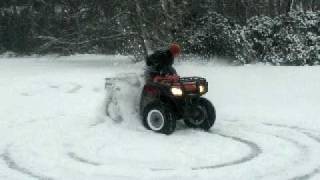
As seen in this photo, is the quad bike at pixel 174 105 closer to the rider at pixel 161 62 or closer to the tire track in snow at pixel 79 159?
the rider at pixel 161 62

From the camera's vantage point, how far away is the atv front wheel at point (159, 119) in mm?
9133

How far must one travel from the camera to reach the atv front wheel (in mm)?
9133

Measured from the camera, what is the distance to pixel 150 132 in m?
9.30

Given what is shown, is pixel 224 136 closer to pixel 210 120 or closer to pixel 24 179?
pixel 210 120

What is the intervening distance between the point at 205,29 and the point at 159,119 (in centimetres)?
898

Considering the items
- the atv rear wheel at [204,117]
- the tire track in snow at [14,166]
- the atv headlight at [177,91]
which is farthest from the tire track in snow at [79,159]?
the atv rear wheel at [204,117]

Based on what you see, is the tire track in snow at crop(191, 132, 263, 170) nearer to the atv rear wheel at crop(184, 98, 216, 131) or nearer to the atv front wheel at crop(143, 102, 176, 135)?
the atv rear wheel at crop(184, 98, 216, 131)

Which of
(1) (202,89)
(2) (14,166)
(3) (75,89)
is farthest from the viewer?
(3) (75,89)

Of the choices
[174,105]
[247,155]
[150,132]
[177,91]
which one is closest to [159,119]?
[150,132]

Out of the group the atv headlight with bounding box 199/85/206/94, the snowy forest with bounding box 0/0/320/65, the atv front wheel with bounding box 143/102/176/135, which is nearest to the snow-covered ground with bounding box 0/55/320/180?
the atv front wheel with bounding box 143/102/176/135

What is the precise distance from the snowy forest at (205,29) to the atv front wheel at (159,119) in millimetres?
7302

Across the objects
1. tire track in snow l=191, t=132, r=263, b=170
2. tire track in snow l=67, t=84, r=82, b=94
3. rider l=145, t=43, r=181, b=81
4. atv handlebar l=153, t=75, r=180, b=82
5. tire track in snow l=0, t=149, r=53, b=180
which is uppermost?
rider l=145, t=43, r=181, b=81

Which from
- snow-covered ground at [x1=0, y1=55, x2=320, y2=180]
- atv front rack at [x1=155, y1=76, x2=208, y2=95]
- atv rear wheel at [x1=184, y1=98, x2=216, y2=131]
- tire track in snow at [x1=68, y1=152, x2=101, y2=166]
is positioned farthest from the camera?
atv rear wheel at [x1=184, y1=98, x2=216, y2=131]

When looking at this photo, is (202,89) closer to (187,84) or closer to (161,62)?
(187,84)
